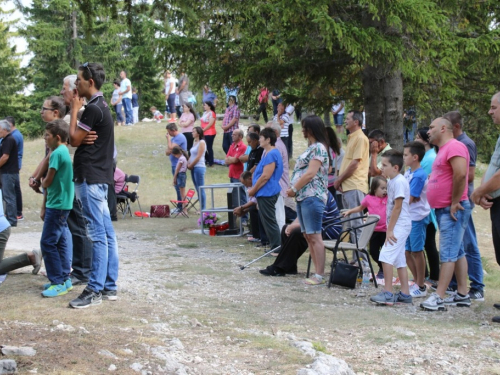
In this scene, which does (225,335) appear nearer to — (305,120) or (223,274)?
(223,274)

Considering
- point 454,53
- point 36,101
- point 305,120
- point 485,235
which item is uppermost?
point 36,101

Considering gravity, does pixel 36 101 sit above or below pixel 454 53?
above

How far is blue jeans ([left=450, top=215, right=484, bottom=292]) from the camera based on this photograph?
7.25 meters

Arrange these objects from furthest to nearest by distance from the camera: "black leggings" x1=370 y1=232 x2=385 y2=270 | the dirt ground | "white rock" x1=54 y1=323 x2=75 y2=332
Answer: "black leggings" x1=370 y1=232 x2=385 y2=270
"white rock" x1=54 y1=323 x2=75 y2=332
the dirt ground

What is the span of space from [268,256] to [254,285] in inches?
79.6

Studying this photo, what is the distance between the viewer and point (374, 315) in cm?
641

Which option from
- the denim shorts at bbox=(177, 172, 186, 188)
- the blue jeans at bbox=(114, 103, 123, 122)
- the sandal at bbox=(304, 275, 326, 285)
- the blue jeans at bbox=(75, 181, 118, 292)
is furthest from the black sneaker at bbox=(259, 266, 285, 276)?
the blue jeans at bbox=(114, 103, 123, 122)

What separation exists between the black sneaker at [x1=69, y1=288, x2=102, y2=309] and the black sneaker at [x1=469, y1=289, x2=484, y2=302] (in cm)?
411

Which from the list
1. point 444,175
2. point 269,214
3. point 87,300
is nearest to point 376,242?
point 444,175

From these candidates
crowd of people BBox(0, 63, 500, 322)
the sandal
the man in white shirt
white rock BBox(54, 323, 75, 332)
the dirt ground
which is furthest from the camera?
the man in white shirt

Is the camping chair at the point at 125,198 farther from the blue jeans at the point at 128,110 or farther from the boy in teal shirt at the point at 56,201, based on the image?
the blue jeans at the point at 128,110

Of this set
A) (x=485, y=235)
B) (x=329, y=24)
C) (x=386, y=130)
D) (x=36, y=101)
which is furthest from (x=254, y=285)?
(x=36, y=101)

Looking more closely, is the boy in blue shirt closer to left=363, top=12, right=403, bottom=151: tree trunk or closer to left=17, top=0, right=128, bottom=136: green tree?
left=363, top=12, right=403, bottom=151: tree trunk

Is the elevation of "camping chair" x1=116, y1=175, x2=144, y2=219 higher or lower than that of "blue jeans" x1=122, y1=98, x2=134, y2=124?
lower
